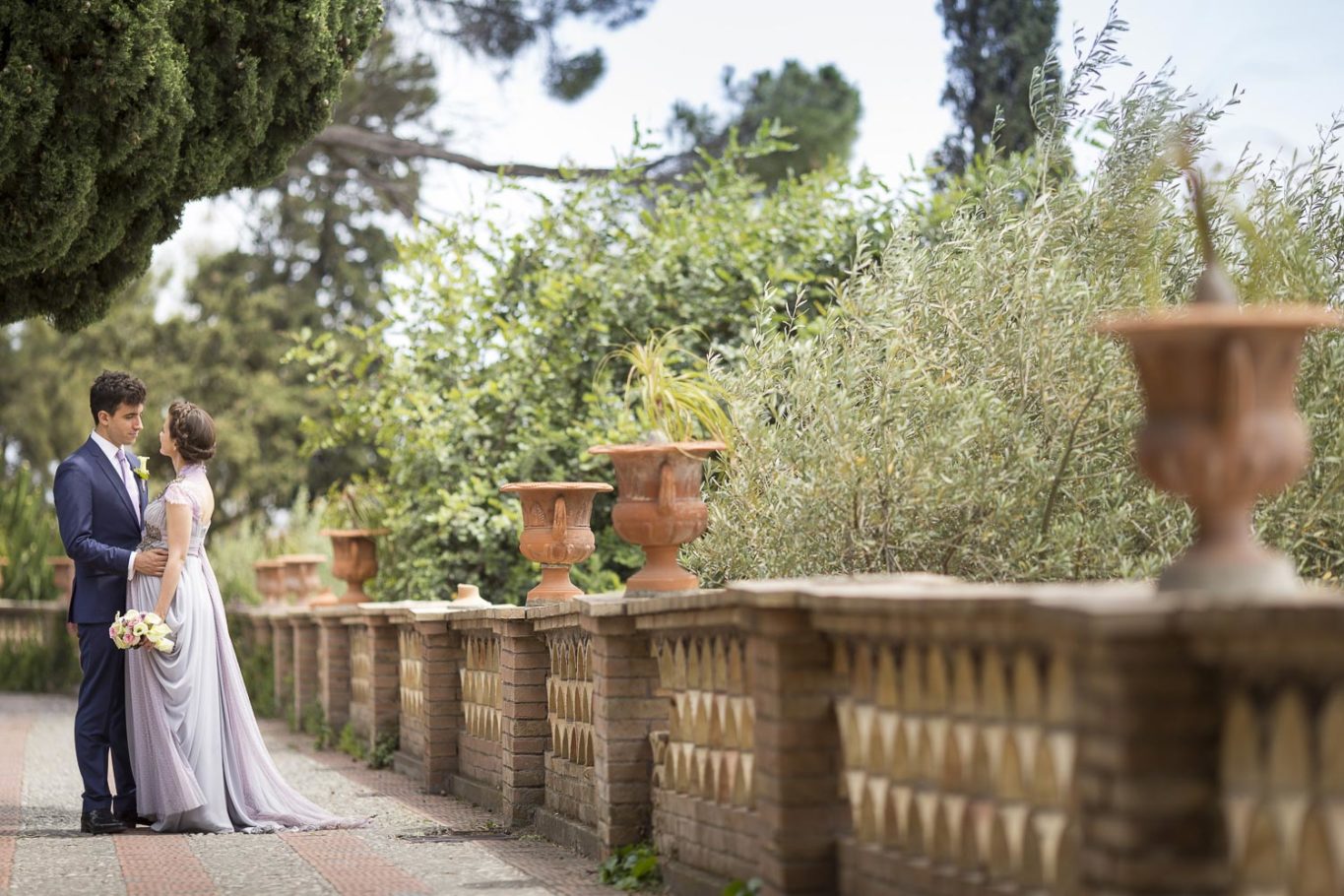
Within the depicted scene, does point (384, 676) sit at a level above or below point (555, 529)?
Result: below

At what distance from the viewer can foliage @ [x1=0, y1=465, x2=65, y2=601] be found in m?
23.4

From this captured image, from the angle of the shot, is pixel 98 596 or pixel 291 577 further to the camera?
pixel 291 577

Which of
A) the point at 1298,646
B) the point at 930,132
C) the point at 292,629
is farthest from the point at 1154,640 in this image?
the point at 930,132

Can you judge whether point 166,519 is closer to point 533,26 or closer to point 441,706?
point 441,706

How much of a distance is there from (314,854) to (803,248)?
9.48 metres

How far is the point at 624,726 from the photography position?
6.83m

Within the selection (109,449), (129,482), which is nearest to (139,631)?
(129,482)

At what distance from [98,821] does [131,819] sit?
0.55 ft

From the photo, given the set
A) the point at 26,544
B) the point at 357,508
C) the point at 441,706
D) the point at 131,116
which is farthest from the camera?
the point at 26,544

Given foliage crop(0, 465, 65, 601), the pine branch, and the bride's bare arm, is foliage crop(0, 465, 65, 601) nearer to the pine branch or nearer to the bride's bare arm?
the pine branch

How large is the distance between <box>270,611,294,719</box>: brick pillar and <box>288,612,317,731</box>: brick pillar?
90cm

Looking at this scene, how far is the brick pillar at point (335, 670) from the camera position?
47.2ft

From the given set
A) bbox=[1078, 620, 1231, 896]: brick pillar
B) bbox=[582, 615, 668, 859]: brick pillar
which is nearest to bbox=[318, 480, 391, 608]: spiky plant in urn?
bbox=[582, 615, 668, 859]: brick pillar

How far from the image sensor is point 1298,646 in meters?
3.09
